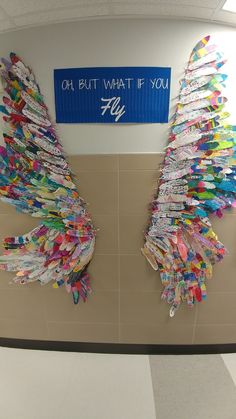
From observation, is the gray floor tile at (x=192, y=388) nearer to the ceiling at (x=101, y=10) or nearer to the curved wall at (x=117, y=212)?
the curved wall at (x=117, y=212)

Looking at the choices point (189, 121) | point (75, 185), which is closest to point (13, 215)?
point (75, 185)

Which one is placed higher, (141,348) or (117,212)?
(117,212)

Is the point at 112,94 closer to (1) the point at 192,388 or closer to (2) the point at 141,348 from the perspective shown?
(2) the point at 141,348

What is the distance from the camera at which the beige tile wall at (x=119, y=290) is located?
1419 mm

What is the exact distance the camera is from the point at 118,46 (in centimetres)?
125

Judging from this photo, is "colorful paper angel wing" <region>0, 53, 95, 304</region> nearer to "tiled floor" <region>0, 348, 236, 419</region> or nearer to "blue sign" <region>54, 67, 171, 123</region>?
"blue sign" <region>54, 67, 171, 123</region>

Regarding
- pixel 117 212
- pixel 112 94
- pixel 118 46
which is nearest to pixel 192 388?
pixel 117 212

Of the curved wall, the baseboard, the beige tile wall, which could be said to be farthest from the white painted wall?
the baseboard

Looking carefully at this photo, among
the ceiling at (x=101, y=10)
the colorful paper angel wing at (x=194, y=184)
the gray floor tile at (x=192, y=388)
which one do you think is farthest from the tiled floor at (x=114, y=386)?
the ceiling at (x=101, y=10)

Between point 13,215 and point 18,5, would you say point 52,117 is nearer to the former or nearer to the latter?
point 18,5

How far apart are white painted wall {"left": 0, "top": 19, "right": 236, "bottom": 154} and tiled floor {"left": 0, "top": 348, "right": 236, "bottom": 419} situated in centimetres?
187

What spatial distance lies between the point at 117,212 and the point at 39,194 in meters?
0.60

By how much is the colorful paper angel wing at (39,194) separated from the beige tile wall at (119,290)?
0.32 feet

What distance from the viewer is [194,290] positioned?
1.53 m
